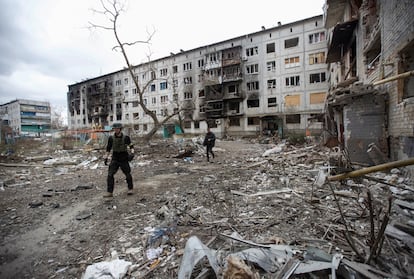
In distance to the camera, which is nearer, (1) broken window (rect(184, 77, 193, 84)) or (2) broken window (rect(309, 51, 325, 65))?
(2) broken window (rect(309, 51, 325, 65))

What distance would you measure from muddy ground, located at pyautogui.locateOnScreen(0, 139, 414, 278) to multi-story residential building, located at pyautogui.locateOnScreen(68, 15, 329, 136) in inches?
598

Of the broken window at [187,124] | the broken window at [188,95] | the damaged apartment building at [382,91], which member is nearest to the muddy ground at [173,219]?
the damaged apartment building at [382,91]

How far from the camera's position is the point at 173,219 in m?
3.62

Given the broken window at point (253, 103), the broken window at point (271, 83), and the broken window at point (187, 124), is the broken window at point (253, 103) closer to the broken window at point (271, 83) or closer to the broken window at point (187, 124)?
the broken window at point (271, 83)

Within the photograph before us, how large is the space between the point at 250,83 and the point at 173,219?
28.1 meters

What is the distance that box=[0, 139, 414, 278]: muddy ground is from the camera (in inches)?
101

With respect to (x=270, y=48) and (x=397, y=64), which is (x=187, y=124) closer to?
(x=270, y=48)

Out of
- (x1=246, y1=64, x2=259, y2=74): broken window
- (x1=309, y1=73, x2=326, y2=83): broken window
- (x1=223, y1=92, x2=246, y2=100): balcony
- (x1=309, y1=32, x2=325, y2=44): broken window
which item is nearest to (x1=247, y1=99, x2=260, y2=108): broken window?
(x1=223, y1=92, x2=246, y2=100): balcony

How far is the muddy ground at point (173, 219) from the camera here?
2.56 m

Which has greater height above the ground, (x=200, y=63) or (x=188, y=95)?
(x=200, y=63)

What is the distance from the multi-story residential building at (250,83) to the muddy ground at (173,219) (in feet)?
49.8

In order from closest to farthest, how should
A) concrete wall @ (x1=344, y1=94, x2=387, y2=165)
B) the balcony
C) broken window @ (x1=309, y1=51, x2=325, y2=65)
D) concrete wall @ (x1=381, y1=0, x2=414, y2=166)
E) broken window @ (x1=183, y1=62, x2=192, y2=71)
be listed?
concrete wall @ (x1=381, y1=0, x2=414, y2=166), concrete wall @ (x1=344, y1=94, x2=387, y2=165), broken window @ (x1=309, y1=51, x2=325, y2=65), the balcony, broken window @ (x1=183, y1=62, x2=192, y2=71)

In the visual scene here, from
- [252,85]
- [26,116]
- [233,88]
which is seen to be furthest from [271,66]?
[26,116]

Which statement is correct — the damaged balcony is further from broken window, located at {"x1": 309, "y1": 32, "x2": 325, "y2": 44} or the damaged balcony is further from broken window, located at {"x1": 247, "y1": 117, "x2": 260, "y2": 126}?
broken window, located at {"x1": 309, "y1": 32, "x2": 325, "y2": 44}
